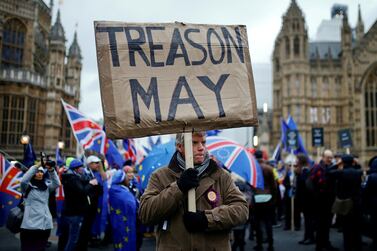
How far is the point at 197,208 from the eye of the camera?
118 inches

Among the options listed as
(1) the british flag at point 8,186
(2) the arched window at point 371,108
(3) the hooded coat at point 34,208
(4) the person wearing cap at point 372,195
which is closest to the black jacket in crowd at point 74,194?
(3) the hooded coat at point 34,208

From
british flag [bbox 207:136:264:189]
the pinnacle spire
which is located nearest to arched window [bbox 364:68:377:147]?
the pinnacle spire

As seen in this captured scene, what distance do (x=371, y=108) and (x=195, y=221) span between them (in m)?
50.1

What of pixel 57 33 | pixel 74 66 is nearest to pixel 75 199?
pixel 57 33

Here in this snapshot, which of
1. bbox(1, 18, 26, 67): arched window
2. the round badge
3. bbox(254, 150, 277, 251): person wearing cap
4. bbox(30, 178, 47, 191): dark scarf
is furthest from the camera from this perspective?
bbox(1, 18, 26, 67): arched window

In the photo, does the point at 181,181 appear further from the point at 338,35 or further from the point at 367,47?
the point at 338,35

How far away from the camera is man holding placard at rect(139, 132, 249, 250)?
9.33 ft

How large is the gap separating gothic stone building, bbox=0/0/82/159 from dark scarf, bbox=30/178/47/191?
2499cm

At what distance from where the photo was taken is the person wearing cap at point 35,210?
5.98 meters

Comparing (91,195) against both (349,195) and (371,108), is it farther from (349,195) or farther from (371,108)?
(371,108)

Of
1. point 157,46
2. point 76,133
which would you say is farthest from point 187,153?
point 76,133

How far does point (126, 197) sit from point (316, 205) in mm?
4308

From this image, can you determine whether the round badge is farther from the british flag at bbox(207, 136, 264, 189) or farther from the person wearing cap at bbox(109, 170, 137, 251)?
the british flag at bbox(207, 136, 264, 189)

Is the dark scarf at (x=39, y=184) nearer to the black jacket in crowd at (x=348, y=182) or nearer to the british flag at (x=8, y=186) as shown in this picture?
the british flag at (x=8, y=186)
